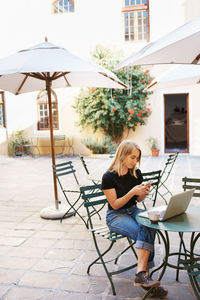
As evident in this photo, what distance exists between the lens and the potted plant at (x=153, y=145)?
12188 millimetres

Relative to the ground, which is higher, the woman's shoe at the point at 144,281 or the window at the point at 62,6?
the window at the point at 62,6

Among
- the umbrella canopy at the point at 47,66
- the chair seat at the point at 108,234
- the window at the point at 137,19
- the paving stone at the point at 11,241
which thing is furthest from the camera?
the window at the point at 137,19

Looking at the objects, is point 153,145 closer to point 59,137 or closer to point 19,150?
point 59,137

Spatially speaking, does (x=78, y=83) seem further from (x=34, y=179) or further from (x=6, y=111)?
(x=6, y=111)

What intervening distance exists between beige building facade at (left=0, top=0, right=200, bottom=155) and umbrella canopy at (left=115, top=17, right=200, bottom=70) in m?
8.65

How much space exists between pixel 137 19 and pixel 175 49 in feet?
33.5

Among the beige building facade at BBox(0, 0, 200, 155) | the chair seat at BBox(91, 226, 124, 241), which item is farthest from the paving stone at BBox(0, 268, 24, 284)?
the beige building facade at BBox(0, 0, 200, 155)

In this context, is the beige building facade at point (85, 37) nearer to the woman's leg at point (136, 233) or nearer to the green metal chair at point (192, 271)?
the woman's leg at point (136, 233)

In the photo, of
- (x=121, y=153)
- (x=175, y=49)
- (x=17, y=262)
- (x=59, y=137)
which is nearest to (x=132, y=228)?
(x=121, y=153)

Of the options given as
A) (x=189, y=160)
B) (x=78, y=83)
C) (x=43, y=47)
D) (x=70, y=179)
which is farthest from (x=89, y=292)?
(x=189, y=160)

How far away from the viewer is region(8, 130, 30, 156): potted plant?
13.5 metres

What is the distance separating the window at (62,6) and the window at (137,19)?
2247 millimetres

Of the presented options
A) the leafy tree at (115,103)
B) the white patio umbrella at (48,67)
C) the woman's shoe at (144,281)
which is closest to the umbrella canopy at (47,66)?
the white patio umbrella at (48,67)

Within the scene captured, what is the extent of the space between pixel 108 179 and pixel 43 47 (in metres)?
2.52
